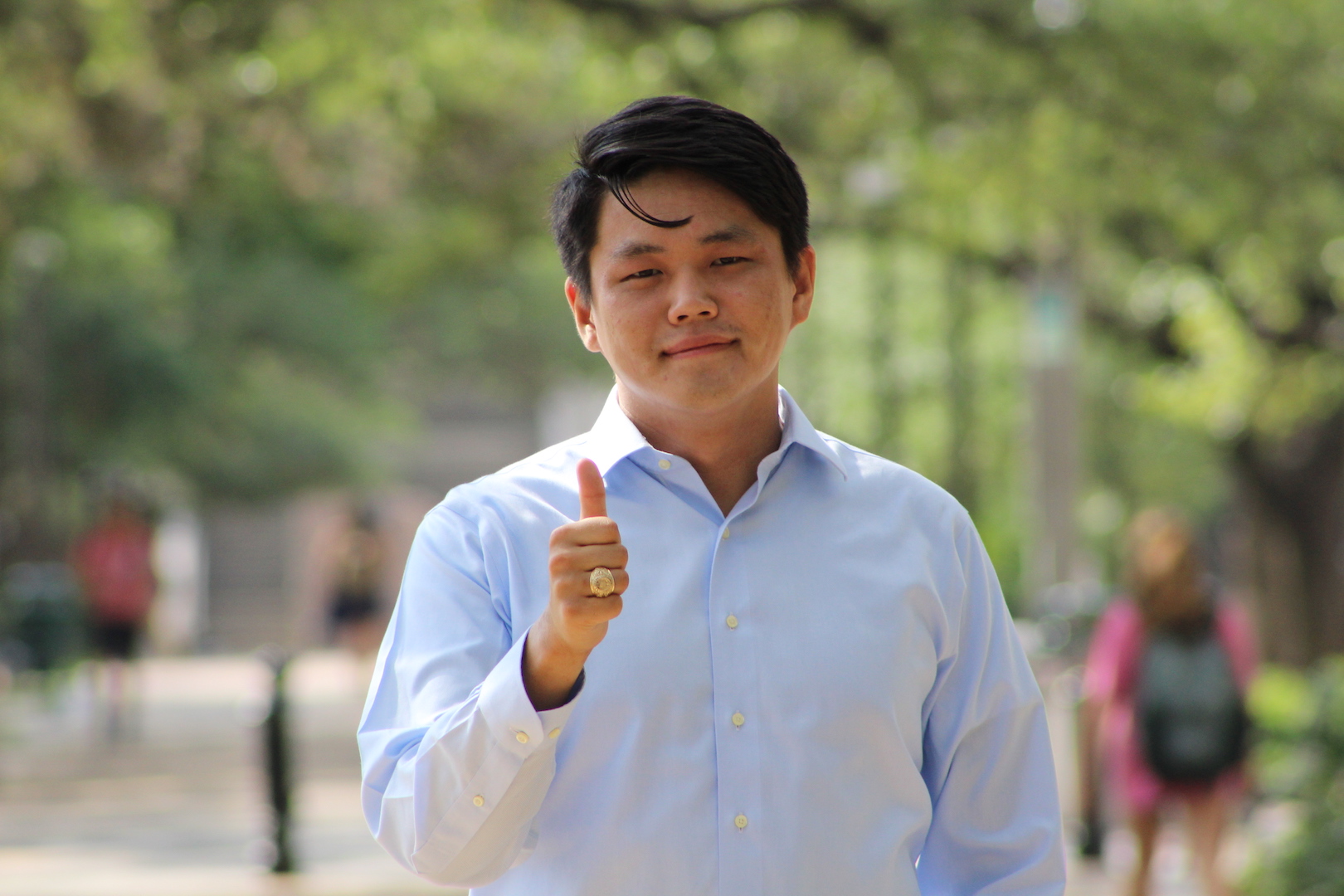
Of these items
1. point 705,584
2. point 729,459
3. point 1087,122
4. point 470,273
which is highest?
point 470,273

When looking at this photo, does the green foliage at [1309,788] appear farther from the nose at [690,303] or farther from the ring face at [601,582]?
the ring face at [601,582]

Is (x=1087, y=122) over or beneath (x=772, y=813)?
over

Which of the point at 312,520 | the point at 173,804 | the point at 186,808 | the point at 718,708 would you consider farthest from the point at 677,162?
the point at 312,520

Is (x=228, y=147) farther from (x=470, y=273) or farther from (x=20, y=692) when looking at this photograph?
(x=20, y=692)

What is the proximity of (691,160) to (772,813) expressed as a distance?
843 millimetres

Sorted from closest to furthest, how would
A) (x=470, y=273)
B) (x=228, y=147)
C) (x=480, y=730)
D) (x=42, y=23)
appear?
(x=480, y=730) < (x=42, y=23) < (x=228, y=147) < (x=470, y=273)

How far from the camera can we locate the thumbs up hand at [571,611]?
207cm

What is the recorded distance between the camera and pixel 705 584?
7.78ft

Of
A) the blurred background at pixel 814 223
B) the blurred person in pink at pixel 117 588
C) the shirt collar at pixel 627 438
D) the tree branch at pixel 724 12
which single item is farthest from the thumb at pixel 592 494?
the blurred person in pink at pixel 117 588

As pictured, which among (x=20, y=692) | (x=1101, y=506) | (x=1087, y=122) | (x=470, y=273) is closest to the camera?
(x=1087, y=122)

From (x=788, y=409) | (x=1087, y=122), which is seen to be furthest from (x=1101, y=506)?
(x=788, y=409)

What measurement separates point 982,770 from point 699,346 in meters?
0.70

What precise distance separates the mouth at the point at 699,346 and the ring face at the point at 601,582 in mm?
A: 380

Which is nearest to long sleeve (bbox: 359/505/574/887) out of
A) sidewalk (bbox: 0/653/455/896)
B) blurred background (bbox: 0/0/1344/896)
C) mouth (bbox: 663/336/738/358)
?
mouth (bbox: 663/336/738/358)
